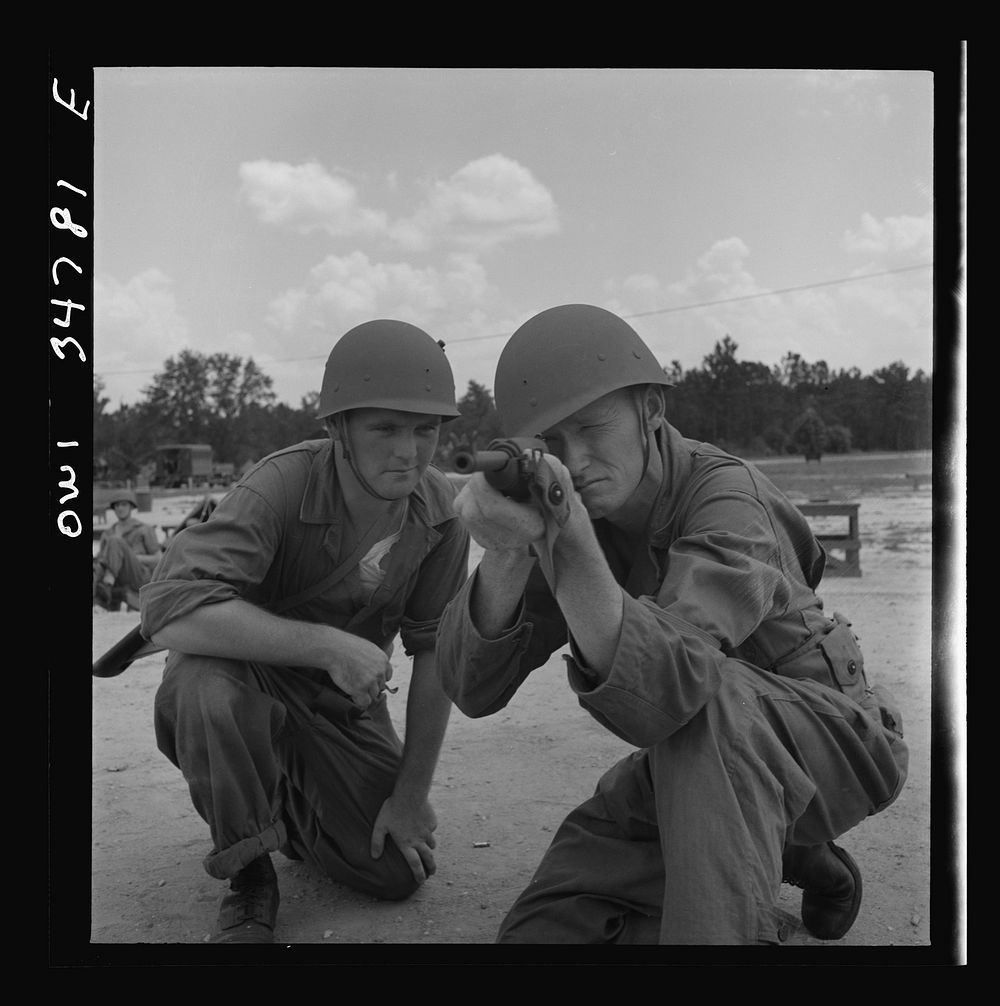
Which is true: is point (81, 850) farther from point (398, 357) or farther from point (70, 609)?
point (398, 357)

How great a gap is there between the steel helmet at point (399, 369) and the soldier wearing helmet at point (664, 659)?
0.36 metres

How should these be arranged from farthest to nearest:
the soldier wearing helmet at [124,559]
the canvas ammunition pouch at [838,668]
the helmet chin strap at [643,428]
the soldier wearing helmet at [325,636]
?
the soldier wearing helmet at [124,559]
the soldier wearing helmet at [325,636]
the helmet chin strap at [643,428]
the canvas ammunition pouch at [838,668]

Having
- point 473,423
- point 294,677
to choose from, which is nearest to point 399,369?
point 473,423

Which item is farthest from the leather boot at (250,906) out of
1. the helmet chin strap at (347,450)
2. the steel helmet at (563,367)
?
the steel helmet at (563,367)

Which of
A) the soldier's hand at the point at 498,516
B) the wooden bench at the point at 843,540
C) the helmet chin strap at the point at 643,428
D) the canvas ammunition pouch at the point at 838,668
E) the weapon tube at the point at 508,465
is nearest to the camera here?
the weapon tube at the point at 508,465

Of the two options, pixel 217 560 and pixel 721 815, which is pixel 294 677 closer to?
pixel 217 560

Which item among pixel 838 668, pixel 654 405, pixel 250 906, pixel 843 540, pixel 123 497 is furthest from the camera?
pixel 123 497

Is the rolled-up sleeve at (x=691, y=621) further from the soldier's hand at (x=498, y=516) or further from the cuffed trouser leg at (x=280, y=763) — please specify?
the cuffed trouser leg at (x=280, y=763)

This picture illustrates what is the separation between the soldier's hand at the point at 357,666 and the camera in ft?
10.9

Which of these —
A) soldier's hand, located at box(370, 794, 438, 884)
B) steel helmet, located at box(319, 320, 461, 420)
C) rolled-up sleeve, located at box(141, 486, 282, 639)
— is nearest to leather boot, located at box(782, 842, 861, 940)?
soldier's hand, located at box(370, 794, 438, 884)

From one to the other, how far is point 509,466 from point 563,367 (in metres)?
0.57

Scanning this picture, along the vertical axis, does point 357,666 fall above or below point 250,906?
above

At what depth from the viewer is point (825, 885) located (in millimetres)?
3137

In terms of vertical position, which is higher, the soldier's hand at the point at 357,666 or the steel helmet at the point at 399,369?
the steel helmet at the point at 399,369
